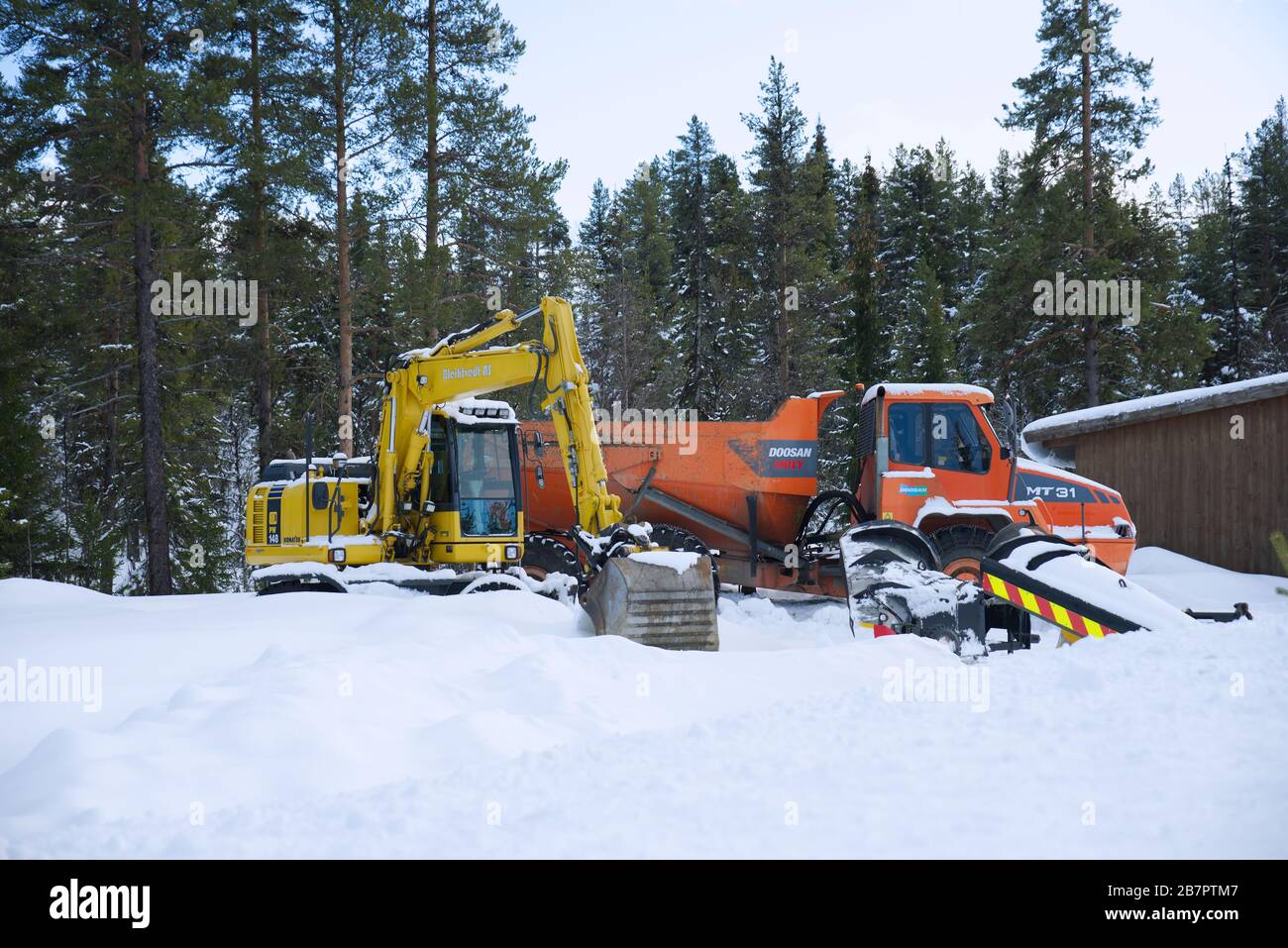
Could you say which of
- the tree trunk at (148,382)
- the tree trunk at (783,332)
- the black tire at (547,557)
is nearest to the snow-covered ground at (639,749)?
the black tire at (547,557)

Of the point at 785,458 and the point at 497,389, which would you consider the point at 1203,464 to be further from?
the point at 497,389

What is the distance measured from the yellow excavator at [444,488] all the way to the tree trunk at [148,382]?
4183 mm

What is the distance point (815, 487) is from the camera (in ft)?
44.7

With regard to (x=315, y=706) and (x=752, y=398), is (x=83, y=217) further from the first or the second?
(x=752, y=398)

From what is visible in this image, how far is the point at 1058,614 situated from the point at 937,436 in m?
5.68

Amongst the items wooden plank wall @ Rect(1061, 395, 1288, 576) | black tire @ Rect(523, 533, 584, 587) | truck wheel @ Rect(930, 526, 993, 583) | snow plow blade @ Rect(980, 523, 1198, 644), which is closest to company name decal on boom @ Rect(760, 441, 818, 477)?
truck wheel @ Rect(930, 526, 993, 583)

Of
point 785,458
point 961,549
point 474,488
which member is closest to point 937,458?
point 961,549

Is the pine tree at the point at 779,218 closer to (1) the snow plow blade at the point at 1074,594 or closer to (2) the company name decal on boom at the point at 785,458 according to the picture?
(2) the company name decal on boom at the point at 785,458

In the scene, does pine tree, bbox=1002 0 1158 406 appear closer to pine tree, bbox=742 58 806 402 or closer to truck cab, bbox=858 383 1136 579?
pine tree, bbox=742 58 806 402

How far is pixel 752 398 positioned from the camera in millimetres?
30828

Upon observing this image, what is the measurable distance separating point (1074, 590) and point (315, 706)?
16.6 feet

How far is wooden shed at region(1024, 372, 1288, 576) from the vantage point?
16234 mm

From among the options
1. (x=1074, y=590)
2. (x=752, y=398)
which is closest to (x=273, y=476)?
(x=1074, y=590)
